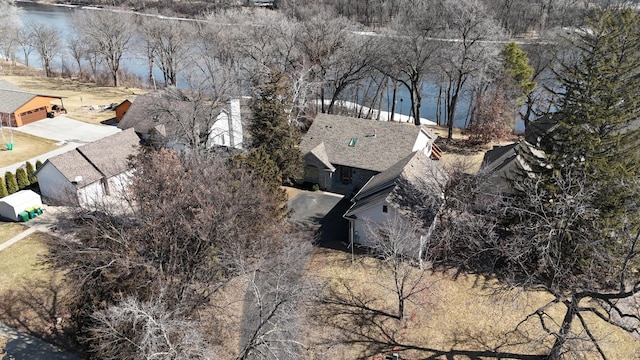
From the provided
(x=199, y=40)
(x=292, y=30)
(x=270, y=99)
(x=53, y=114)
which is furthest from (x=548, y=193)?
(x=199, y=40)

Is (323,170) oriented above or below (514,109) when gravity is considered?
below

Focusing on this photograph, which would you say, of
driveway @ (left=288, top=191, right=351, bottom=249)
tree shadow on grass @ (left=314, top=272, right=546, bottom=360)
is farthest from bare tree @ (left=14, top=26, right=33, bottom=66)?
tree shadow on grass @ (left=314, top=272, right=546, bottom=360)

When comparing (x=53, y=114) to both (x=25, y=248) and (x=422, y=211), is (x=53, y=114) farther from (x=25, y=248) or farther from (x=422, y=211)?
(x=422, y=211)

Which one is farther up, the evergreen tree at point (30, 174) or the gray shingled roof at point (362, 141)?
the gray shingled roof at point (362, 141)

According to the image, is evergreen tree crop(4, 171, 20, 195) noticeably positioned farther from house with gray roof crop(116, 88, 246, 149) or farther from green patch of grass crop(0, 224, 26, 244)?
house with gray roof crop(116, 88, 246, 149)

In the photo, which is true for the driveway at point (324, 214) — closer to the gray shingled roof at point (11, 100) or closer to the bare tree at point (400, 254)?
the bare tree at point (400, 254)

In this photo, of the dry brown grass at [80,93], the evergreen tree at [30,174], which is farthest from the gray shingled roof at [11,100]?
the evergreen tree at [30,174]

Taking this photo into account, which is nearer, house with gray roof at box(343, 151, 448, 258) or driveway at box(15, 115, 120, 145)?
house with gray roof at box(343, 151, 448, 258)
